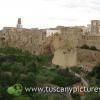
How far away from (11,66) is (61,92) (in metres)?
3.64

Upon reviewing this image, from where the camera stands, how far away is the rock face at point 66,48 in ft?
71.6

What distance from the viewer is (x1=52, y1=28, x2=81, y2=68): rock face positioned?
2181 centimetres

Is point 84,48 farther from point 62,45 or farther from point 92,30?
point 92,30

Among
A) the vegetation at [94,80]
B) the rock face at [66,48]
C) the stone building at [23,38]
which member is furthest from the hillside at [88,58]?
the stone building at [23,38]

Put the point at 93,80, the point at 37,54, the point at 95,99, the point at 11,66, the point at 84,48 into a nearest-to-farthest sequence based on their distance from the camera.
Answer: the point at 95,99, the point at 93,80, the point at 11,66, the point at 84,48, the point at 37,54

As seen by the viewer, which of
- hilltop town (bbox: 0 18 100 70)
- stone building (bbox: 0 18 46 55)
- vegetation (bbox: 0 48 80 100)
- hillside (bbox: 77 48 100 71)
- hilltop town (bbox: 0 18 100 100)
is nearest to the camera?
vegetation (bbox: 0 48 80 100)

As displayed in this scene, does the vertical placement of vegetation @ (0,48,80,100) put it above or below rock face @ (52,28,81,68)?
below

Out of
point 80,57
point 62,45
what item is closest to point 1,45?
point 62,45

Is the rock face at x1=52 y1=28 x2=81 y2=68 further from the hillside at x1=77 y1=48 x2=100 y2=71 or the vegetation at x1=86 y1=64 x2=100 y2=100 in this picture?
the vegetation at x1=86 y1=64 x2=100 y2=100

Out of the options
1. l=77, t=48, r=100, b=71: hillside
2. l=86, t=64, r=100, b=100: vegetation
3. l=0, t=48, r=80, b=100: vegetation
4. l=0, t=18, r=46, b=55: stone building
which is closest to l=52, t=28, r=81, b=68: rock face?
l=77, t=48, r=100, b=71: hillside

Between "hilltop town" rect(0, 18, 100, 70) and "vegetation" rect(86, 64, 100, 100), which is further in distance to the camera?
"hilltop town" rect(0, 18, 100, 70)

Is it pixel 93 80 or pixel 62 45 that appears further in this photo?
pixel 62 45

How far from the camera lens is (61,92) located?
17.5 m

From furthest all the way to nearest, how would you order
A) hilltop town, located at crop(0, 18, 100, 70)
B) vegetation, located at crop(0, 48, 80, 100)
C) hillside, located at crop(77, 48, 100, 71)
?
hilltop town, located at crop(0, 18, 100, 70)
hillside, located at crop(77, 48, 100, 71)
vegetation, located at crop(0, 48, 80, 100)
